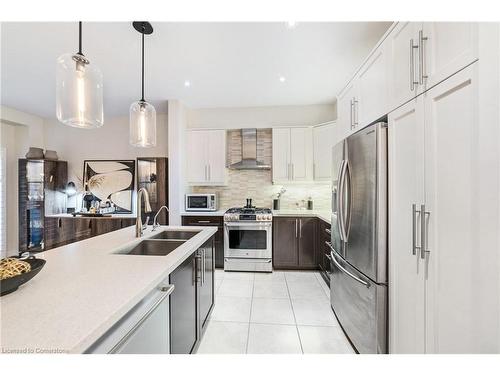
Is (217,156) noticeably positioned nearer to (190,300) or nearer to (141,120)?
(141,120)

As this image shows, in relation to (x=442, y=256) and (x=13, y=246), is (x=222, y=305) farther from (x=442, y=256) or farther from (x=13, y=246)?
(x=13, y=246)

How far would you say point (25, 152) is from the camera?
429 cm

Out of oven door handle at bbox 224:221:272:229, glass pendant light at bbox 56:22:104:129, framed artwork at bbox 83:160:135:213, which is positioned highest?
glass pendant light at bbox 56:22:104:129

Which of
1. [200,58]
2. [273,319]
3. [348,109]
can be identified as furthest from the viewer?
[200,58]

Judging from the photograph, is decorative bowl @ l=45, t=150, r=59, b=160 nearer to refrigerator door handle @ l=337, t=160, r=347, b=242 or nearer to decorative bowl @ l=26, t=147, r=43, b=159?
decorative bowl @ l=26, t=147, r=43, b=159

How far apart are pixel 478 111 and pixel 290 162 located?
292cm

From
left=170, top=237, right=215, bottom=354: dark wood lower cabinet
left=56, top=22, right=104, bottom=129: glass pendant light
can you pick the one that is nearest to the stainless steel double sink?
left=170, top=237, right=215, bottom=354: dark wood lower cabinet

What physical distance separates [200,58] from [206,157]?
173 cm

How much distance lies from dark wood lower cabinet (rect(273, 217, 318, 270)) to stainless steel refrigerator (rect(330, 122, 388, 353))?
136 centimetres

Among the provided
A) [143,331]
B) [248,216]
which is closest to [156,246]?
[143,331]

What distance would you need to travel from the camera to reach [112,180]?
4332 millimetres

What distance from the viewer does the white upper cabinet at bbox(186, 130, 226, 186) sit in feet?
12.6

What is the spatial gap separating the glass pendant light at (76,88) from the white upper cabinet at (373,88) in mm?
1808
